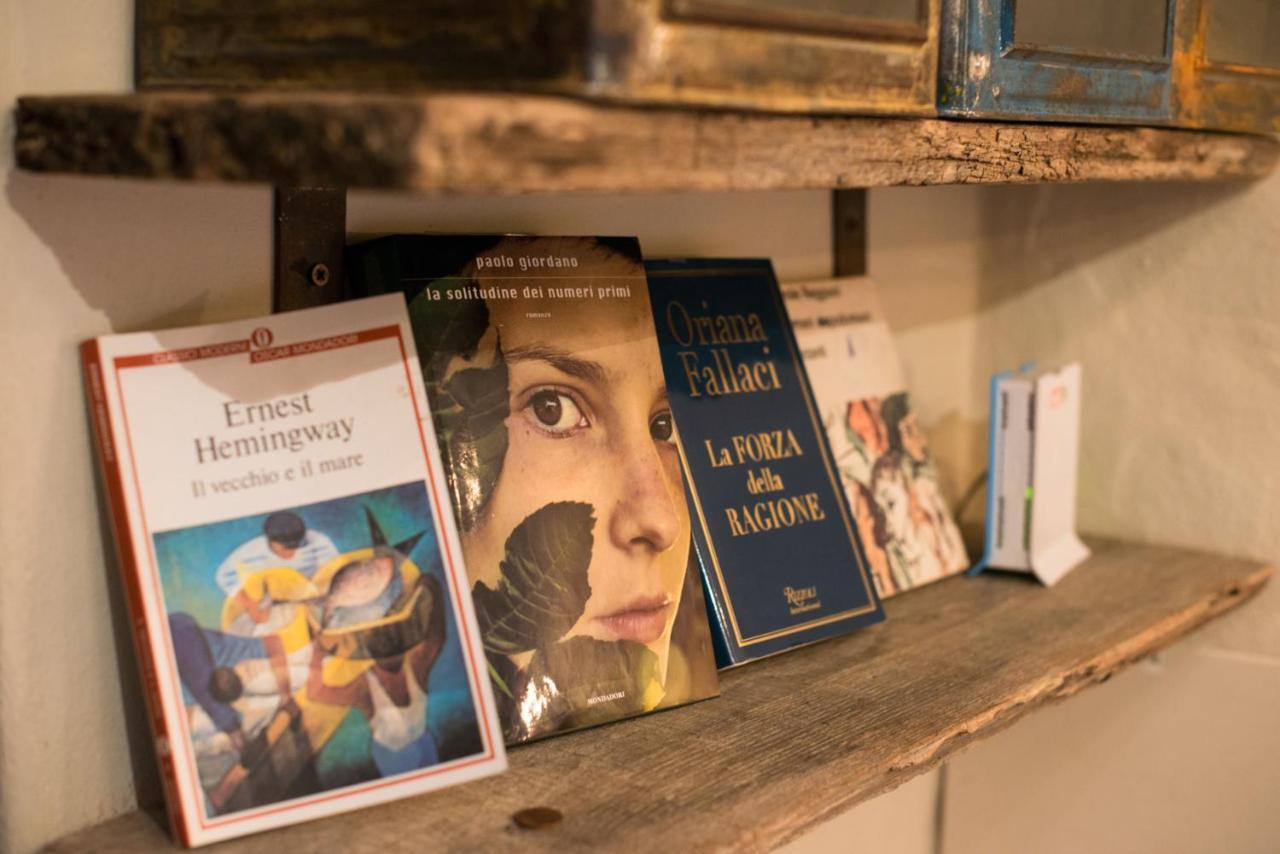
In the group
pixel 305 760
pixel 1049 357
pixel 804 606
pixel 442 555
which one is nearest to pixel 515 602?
pixel 442 555

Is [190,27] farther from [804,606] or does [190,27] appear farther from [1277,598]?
[1277,598]

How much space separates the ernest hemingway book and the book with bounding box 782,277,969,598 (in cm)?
30

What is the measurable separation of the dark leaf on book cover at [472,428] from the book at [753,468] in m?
0.19

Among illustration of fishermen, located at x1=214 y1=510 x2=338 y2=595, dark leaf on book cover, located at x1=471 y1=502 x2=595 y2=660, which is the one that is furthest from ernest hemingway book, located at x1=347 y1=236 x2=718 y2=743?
illustration of fishermen, located at x1=214 y1=510 x2=338 y2=595

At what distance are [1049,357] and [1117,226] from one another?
17cm

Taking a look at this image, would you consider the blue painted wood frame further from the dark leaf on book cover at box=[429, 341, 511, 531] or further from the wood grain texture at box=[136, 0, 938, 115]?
the dark leaf on book cover at box=[429, 341, 511, 531]

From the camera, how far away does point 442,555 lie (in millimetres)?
846

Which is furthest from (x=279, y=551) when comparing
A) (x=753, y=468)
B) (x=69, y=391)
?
→ (x=753, y=468)

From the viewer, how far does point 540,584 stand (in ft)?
3.00

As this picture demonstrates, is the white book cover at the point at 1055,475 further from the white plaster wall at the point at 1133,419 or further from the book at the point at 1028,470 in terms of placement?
the white plaster wall at the point at 1133,419

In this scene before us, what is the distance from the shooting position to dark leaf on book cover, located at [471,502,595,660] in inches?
35.1

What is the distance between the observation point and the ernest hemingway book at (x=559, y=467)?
896mm

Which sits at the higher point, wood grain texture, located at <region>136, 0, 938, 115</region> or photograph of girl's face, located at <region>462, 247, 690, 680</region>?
wood grain texture, located at <region>136, 0, 938, 115</region>

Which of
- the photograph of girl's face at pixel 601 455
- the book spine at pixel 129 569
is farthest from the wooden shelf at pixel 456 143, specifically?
the photograph of girl's face at pixel 601 455
